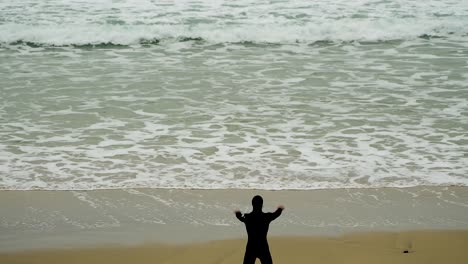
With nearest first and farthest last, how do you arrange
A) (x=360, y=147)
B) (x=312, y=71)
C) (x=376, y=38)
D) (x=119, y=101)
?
(x=360, y=147)
(x=119, y=101)
(x=312, y=71)
(x=376, y=38)

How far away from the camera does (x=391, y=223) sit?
728 centimetres

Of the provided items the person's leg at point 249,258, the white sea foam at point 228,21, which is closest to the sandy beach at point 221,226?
the person's leg at point 249,258

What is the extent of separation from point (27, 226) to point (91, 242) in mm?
853

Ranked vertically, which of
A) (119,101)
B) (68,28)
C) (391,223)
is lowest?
(391,223)

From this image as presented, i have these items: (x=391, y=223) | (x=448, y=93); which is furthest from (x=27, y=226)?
(x=448, y=93)

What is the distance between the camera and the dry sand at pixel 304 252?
21.4 ft

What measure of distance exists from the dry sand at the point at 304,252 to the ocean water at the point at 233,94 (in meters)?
1.52

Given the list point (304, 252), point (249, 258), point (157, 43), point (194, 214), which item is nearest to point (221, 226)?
point (194, 214)

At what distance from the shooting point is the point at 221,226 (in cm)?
725

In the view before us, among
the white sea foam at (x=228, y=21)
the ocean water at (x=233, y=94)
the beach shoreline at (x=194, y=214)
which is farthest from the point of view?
the white sea foam at (x=228, y=21)

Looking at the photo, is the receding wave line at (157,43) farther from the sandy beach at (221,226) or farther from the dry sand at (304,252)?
the dry sand at (304,252)

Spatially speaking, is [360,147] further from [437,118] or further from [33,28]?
[33,28]

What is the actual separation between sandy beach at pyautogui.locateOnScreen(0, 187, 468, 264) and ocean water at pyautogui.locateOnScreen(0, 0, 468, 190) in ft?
1.26

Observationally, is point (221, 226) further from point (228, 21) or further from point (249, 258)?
point (228, 21)
